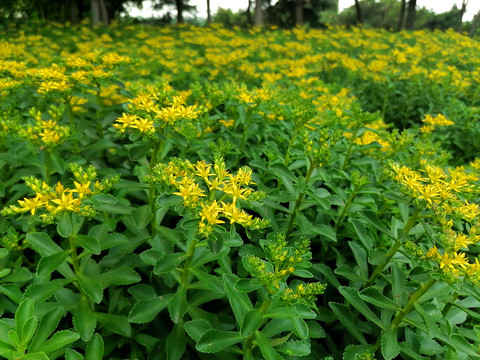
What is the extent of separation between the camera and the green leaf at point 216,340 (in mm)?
1394

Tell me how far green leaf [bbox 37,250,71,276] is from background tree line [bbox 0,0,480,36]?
1104 cm

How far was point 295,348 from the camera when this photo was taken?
1.45m

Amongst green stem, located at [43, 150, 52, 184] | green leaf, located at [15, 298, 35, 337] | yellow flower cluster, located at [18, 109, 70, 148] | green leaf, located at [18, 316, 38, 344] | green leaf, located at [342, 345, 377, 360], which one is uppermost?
yellow flower cluster, located at [18, 109, 70, 148]

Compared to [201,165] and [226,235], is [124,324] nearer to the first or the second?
[226,235]

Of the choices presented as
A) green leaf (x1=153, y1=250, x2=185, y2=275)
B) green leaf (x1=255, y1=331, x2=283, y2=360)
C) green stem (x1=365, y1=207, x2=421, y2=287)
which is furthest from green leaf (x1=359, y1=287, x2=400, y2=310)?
green leaf (x1=153, y1=250, x2=185, y2=275)

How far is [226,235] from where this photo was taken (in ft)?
4.92

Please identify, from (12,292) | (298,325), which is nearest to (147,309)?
(12,292)

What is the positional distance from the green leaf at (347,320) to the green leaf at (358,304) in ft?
0.29

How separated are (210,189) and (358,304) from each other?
34.8 inches

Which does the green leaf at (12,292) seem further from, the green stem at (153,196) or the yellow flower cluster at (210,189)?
the yellow flower cluster at (210,189)

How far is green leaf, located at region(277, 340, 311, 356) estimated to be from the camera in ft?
4.69

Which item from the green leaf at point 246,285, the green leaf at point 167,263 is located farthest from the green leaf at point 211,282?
the green leaf at point 246,285

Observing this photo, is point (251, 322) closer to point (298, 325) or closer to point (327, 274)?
point (298, 325)

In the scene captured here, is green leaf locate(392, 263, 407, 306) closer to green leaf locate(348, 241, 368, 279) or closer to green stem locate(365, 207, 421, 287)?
green stem locate(365, 207, 421, 287)
